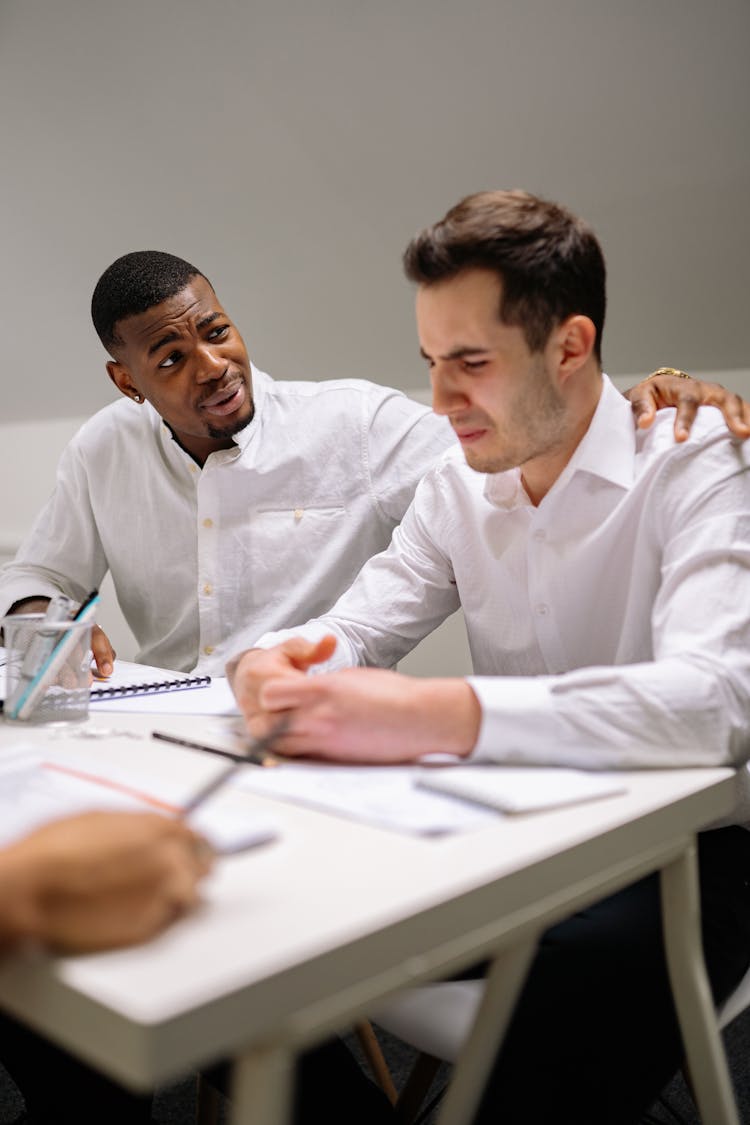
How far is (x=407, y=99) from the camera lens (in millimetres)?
2299

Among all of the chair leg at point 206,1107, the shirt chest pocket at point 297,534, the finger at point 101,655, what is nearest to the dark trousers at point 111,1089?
the chair leg at point 206,1107

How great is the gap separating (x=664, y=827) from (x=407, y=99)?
6.20 feet

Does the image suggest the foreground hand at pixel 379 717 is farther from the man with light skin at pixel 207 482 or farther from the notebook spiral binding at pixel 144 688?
the man with light skin at pixel 207 482

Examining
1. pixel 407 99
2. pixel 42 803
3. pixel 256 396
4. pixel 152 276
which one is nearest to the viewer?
pixel 42 803

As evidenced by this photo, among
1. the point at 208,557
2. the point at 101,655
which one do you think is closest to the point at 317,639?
the point at 101,655

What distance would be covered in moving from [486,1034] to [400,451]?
54.2 inches

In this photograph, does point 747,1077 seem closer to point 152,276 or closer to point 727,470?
point 727,470

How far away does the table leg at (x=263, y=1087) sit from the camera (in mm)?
558

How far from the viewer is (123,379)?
212cm

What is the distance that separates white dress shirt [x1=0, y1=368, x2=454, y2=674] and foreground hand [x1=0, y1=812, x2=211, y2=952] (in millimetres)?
1377

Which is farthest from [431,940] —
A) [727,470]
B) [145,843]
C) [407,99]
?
[407,99]

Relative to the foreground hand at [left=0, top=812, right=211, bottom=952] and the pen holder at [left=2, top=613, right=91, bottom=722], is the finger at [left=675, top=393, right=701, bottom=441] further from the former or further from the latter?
the foreground hand at [left=0, top=812, right=211, bottom=952]

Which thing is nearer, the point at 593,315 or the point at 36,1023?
the point at 36,1023

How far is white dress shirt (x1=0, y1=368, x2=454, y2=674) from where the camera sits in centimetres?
207
